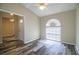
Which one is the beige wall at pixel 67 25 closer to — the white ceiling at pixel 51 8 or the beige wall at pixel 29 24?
the white ceiling at pixel 51 8

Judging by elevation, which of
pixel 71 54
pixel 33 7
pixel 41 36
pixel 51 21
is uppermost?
pixel 33 7

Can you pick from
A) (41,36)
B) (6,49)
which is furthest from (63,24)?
(6,49)

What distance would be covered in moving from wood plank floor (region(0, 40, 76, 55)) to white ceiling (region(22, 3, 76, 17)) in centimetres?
57

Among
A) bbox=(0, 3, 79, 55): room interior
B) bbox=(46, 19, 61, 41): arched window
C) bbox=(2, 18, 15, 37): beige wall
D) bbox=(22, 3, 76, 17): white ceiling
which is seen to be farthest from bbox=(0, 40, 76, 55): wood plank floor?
bbox=(22, 3, 76, 17): white ceiling

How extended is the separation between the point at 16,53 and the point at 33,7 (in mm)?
934

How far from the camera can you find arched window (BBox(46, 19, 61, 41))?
1.91m

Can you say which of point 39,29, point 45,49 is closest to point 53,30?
point 39,29

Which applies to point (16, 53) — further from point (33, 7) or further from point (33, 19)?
point (33, 7)

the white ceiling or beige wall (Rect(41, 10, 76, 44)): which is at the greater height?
the white ceiling

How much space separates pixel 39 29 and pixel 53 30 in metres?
0.28

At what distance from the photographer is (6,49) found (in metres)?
1.84

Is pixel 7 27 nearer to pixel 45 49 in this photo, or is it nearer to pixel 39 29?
pixel 39 29

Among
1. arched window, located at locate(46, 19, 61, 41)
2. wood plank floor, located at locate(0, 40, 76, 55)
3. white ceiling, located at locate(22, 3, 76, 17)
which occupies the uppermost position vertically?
white ceiling, located at locate(22, 3, 76, 17)

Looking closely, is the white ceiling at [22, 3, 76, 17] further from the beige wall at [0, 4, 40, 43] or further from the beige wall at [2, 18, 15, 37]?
the beige wall at [2, 18, 15, 37]
